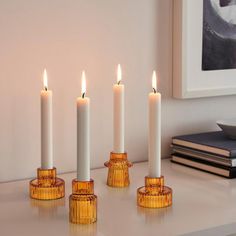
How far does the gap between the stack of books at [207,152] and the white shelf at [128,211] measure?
0.10 feet

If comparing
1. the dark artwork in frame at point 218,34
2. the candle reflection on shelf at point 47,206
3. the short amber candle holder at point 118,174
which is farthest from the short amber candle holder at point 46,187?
the dark artwork in frame at point 218,34

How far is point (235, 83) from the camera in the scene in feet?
5.02

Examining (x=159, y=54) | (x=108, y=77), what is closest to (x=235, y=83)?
(x=159, y=54)

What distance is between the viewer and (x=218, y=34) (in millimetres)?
1470

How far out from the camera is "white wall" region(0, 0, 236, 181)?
1.23 m

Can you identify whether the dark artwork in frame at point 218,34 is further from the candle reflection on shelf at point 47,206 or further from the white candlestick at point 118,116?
the candle reflection on shelf at point 47,206

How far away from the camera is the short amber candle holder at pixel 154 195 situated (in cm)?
106

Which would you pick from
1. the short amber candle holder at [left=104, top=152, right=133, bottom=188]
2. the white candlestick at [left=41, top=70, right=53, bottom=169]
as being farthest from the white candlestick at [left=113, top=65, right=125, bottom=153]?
the white candlestick at [left=41, top=70, right=53, bottom=169]

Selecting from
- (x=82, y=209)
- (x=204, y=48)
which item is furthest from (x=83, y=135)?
(x=204, y=48)

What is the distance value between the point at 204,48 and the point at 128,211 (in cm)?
55

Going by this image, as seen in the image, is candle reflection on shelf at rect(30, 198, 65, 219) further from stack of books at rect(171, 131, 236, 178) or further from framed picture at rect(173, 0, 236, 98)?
framed picture at rect(173, 0, 236, 98)

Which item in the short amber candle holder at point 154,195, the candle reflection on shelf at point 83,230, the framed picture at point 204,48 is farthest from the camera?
the framed picture at point 204,48

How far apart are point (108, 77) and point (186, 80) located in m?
0.20

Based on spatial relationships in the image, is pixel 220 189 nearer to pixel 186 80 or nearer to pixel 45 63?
pixel 186 80
